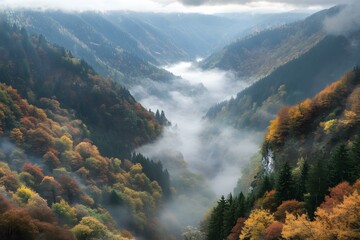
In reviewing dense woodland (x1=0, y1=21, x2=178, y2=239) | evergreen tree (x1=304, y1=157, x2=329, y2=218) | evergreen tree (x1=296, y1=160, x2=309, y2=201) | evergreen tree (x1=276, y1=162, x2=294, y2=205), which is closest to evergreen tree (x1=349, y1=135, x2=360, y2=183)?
evergreen tree (x1=304, y1=157, x2=329, y2=218)

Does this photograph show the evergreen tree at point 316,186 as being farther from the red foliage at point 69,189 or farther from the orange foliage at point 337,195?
the red foliage at point 69,189

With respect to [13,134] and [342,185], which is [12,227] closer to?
[342,185]

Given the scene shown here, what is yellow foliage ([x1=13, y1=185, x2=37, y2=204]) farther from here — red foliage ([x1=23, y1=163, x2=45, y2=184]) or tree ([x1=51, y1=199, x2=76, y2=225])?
red foliage ([x1=23, y1=163, x2=45, y2=184])

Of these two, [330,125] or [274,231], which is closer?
[274,231]

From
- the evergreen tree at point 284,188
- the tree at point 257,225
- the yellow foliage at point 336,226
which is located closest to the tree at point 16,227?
the tree at point 257,225

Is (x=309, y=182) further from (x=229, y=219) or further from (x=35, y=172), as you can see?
(x=35, y=172)

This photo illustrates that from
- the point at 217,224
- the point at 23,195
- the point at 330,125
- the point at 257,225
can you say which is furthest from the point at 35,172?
the point at 330,125

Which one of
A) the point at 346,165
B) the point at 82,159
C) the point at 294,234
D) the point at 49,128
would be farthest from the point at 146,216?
the point at 294,234
